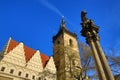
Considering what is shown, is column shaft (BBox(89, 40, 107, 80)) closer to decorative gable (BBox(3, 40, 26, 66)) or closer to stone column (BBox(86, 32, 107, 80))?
stone column (BBox(86, 32, 107, 80))

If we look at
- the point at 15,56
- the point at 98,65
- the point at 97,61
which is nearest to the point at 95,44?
the point at 97,61

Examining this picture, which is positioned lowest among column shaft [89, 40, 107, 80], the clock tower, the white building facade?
column shaft [89, 40, 107, 80]

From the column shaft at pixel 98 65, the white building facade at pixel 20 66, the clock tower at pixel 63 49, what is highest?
the clock tower at pixel 63 49

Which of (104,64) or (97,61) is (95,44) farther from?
(104,64)

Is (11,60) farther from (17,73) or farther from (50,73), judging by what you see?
(50,73)

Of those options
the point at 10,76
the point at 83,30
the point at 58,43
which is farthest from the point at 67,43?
the point at 83,30

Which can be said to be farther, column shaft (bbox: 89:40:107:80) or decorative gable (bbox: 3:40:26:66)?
decorative gable (bbox: 3:40:26:66)

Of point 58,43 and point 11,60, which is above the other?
point 58,43

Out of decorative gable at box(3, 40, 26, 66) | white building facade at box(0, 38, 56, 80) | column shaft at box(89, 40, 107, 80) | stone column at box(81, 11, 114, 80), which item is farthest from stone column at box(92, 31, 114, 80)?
decorative gable at box(3, 40, 26, 66)

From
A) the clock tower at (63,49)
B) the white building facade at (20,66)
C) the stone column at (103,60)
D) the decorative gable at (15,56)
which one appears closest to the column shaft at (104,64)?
the stone column at (103,60)

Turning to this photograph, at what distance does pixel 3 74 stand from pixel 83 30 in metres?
16.5

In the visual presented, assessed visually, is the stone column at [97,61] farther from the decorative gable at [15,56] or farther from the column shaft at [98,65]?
the decorative gable at [15,56]

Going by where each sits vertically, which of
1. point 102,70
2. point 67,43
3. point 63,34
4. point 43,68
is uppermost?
point 63,34

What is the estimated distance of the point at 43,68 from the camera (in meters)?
28.1
